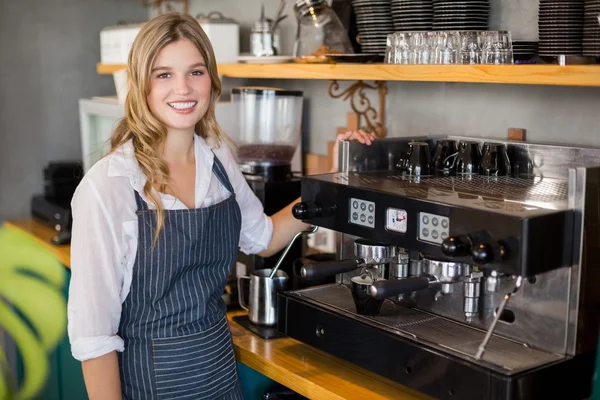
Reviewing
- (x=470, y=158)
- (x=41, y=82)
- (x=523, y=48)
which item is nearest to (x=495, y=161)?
(x=470, y=158)

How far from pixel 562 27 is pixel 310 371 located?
869 mm

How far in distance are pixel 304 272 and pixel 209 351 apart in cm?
37

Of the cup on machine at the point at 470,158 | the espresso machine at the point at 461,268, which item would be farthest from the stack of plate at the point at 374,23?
the cup on machine at the point at 470,158

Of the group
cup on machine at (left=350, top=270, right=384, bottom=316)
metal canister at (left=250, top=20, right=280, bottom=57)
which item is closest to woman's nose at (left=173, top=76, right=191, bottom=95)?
cup on machine at (left=350, top=270, right=384, bottom=316)

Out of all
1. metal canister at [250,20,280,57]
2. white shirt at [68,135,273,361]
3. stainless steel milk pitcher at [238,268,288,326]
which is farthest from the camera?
metal canister at [250,20,280,57]

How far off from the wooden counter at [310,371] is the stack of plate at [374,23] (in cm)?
78

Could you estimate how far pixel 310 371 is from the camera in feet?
5.85

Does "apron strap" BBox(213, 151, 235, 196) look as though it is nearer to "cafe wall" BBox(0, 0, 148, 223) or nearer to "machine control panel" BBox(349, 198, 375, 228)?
"machine control panel" BBox(349, 198, 375, 228)

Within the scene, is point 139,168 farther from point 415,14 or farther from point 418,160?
point 415,14

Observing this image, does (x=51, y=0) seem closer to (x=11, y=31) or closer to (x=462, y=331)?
(x=11, y=31)

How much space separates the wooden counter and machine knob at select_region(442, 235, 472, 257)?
356 mm

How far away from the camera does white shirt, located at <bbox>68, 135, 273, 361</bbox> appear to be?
1.71 metres

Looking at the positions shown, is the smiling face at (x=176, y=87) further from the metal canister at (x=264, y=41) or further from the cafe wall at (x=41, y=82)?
the cafe wall at (x=41, y=82)

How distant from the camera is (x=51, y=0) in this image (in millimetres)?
3631
